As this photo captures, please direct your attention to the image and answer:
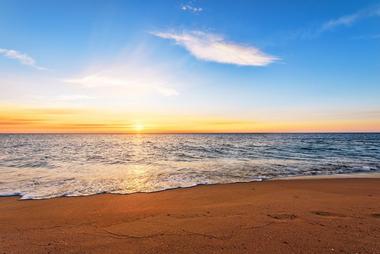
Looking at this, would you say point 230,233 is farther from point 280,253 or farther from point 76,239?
point 76,239

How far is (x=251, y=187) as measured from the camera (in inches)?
393

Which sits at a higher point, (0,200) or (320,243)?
(320,243)

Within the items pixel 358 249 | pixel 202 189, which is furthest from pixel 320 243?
pixel 202 189

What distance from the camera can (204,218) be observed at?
585 cm

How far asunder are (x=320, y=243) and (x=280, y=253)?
85 cm

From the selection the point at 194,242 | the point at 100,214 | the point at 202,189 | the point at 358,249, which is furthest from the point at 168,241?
the point at 202,189

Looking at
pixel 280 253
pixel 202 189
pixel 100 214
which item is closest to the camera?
pixel 280 253

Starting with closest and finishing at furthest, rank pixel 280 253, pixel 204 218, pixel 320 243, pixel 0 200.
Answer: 1. pixel 280 253
2. pixel 320 243
3. pixel 204 218
4. pixel 0 200

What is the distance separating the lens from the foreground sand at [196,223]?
14.4ft

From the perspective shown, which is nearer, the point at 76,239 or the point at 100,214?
the point at 76,239

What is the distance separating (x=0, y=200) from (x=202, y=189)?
6.74m

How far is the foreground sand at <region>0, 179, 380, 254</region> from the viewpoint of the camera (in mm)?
4379

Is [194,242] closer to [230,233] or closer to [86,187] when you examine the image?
[230,233]

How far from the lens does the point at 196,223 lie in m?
5.49
